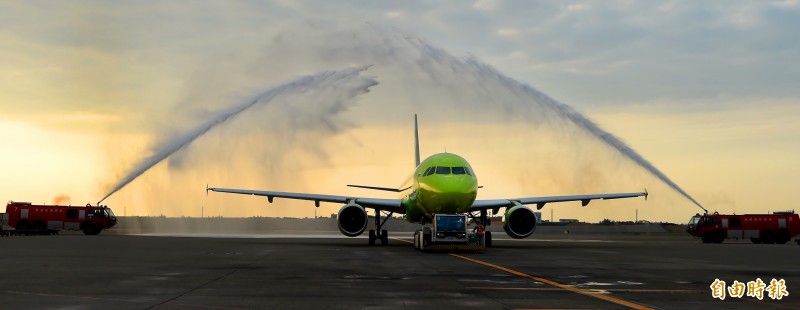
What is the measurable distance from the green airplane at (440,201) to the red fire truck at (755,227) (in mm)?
17274

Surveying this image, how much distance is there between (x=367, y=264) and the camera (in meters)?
29.4

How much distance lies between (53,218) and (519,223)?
45.2 m

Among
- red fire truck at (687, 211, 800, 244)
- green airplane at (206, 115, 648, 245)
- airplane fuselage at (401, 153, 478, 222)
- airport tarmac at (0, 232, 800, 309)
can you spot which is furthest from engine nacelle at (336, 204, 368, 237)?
red fire truck at (687, 211, 800, 244)

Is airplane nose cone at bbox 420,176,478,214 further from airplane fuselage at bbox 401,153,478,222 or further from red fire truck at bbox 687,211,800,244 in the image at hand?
red fire truck at bbox 687,211,800,244

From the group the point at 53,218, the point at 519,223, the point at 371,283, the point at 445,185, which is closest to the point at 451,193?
the point at 445,185

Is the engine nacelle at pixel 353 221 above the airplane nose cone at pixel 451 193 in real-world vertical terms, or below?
below

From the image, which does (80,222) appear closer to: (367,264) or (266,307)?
(367,264)

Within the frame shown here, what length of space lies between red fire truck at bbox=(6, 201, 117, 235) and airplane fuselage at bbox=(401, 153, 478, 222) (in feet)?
130

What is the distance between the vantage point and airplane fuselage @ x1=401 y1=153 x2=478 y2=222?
43.9 m

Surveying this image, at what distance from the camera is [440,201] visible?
44281 millimetres

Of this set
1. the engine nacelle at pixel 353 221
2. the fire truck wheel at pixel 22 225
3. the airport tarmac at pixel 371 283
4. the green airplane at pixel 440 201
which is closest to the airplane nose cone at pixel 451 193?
the green airplane at pixel 440 201

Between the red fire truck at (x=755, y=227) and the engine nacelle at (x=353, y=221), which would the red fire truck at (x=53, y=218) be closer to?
the engine nacelle at (x=353, y=221)

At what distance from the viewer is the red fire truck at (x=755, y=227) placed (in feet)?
210

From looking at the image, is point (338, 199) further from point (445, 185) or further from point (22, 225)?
point (22, 225)
